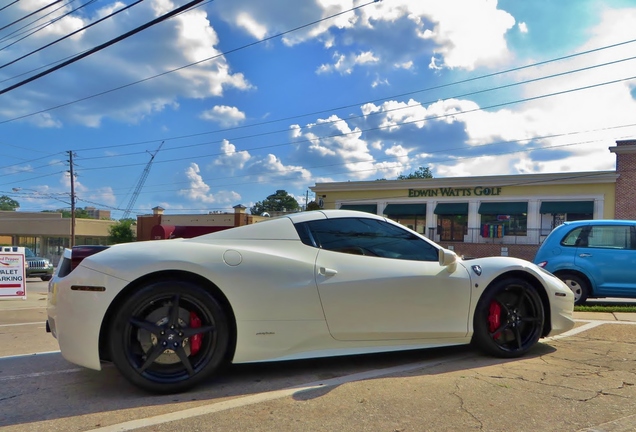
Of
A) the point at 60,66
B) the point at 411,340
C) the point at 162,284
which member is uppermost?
the point at 60,66

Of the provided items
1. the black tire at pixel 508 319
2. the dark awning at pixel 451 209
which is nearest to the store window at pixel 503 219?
the dark awning at pixel 451 209

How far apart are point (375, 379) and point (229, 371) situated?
123cm

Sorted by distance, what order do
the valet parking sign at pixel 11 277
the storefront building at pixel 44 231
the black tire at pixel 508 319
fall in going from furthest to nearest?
the storefront building at pixel 44 231 → the valet parking sign at pixel 11 277 → the black tire at pixel 508 319

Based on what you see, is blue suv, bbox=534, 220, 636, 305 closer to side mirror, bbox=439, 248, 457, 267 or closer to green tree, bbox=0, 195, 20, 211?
side mirror, bbox=439, 248, 457, 267

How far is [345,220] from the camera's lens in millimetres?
4160

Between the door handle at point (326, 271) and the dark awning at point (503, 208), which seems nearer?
the door handle at point (326, 271)

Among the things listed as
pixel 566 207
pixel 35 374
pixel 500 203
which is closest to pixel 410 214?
pixel 500 203

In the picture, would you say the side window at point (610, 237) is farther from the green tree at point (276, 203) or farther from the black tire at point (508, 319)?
the green tree at point (276, 203)

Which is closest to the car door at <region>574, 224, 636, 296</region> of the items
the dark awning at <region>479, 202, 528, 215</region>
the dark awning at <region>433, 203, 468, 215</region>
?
the dark awning at <region>479, 202, 528, 215</region>

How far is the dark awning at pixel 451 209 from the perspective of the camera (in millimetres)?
33312

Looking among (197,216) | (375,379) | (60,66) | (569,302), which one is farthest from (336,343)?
(197,216)

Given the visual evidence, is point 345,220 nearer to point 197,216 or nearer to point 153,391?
point 153,391

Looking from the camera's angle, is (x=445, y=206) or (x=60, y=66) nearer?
(x=60, y=66)

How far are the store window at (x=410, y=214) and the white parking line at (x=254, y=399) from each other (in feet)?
103
